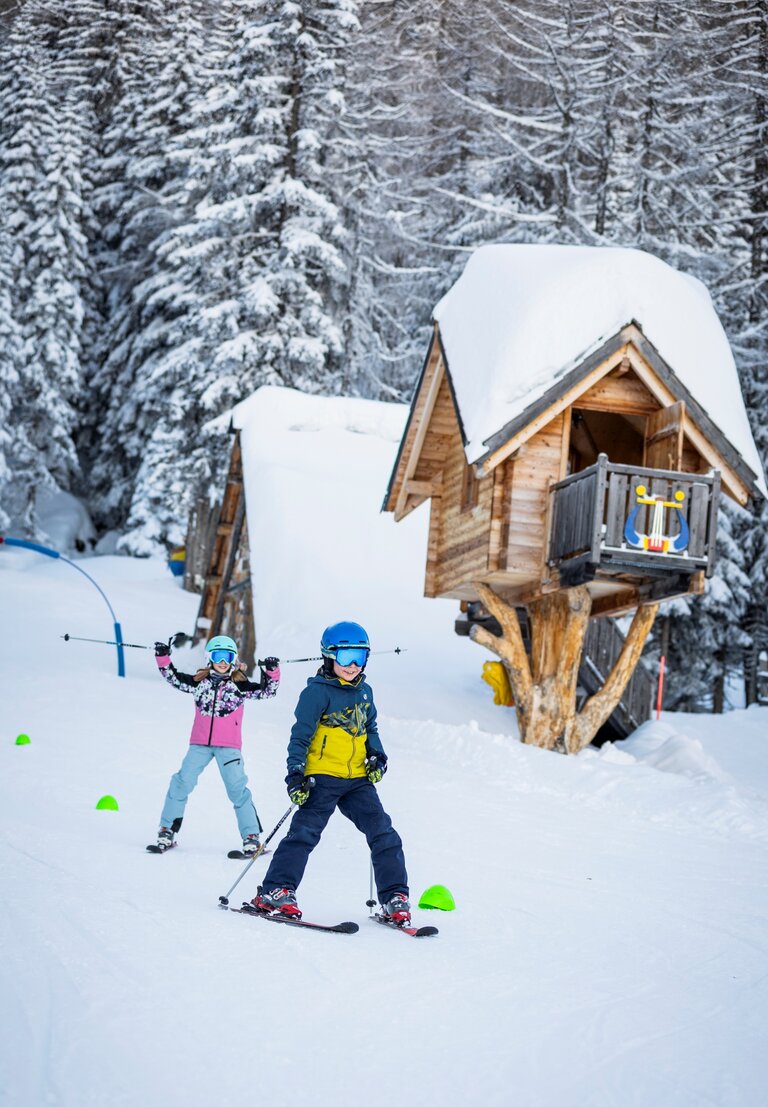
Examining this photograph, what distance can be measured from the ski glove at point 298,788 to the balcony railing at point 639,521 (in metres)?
8.18

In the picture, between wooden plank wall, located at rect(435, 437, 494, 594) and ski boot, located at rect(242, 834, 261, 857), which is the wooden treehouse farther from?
ski boot, located at rect(242, 834, 261, 857)

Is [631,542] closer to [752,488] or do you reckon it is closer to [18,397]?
[752,488]

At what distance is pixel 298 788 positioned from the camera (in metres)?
6.46

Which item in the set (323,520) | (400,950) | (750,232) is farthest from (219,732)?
(750,232)

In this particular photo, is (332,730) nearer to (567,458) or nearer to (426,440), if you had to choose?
(567,458)

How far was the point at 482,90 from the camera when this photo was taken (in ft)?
118

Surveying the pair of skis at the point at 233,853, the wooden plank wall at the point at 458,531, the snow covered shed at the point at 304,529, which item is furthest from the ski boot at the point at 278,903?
the snow covered shed at the point at 304,529

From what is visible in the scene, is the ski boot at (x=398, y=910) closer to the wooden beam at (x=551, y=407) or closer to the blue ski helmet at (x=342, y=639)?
the blue ski helmet at (x=342, y=639)

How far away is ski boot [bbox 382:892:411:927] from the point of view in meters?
6.39

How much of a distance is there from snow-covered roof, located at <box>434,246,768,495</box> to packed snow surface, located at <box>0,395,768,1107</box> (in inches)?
184

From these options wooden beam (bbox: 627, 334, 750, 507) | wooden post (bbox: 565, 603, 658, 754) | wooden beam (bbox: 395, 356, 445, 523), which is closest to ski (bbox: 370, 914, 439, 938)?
wooden post (bbox: 565, 603, 658, 754)

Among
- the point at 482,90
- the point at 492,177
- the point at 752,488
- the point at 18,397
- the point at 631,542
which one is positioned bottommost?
the point at 631,542

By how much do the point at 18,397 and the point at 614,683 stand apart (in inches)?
1175

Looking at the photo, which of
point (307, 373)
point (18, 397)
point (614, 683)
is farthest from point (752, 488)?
point (18, 397)
